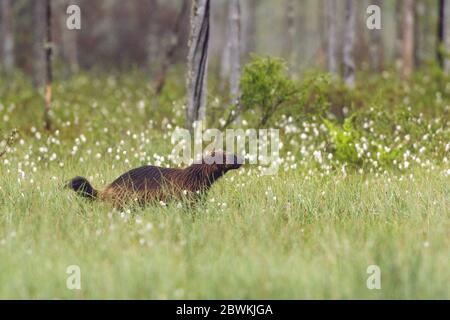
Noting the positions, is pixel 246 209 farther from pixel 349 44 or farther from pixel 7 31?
pixel 7 31

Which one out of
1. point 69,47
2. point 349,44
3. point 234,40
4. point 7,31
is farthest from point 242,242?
point 69,47

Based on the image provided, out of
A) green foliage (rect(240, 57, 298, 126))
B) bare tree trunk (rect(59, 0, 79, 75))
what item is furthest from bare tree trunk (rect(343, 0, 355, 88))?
bare tree trunk (rect(59, 0, 79, 75))

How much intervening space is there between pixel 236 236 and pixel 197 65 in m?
4.86

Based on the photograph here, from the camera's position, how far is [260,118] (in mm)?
12281

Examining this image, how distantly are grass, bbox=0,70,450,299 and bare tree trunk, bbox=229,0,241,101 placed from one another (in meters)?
3.88

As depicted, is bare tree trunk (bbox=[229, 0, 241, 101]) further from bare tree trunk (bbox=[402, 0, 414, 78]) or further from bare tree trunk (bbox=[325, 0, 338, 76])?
bare tree trunk (bbox=[402, 0, 414, 78])

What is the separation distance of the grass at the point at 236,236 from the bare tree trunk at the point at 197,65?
4.03 ft

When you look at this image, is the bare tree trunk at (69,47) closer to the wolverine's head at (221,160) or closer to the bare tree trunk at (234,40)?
the bare tree trunk at (234,40)

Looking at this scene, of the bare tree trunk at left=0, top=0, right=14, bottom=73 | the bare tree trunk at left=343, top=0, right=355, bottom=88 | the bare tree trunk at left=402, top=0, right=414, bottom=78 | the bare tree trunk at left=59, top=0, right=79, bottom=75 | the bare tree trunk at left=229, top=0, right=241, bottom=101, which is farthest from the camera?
the bare tree trunk at left=59, top=0, right=79, bottom=75

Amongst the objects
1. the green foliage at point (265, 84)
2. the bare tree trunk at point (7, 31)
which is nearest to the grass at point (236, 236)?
the green foliage at point (265, 84)

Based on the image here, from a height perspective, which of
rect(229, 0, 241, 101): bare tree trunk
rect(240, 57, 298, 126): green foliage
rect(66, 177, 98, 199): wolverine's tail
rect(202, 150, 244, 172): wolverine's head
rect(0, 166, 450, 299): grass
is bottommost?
rect(0, 166, 450, 299): grass

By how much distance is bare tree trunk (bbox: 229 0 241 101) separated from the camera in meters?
13.0

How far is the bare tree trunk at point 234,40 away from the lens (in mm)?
12961
